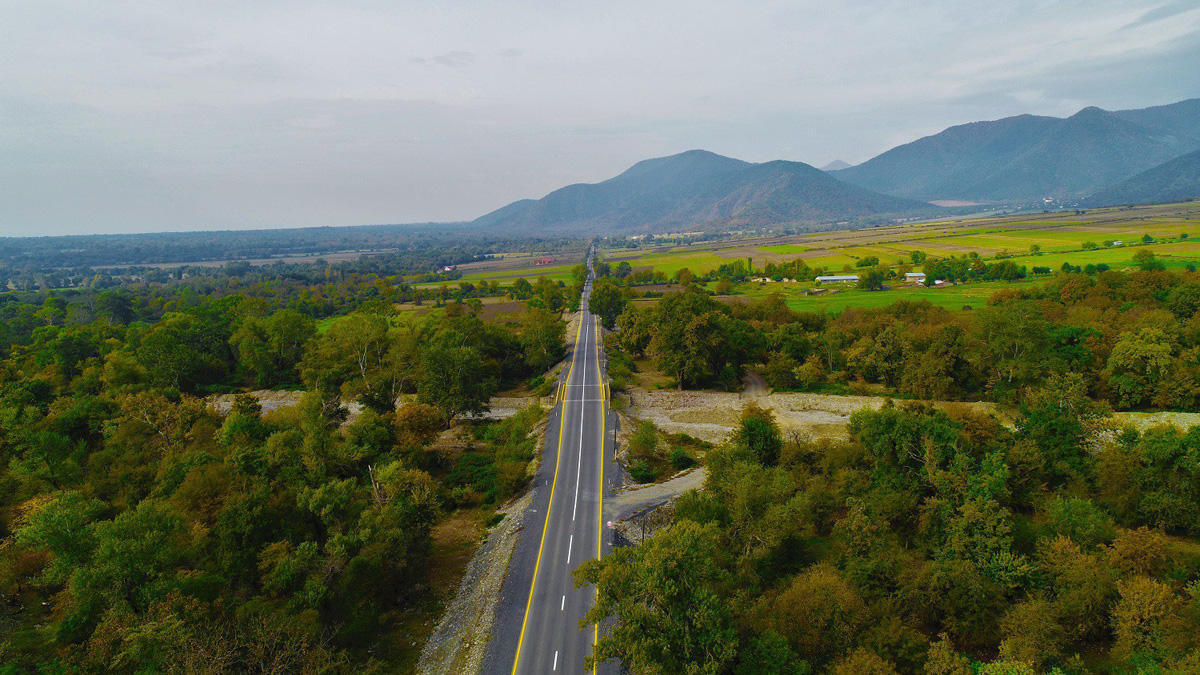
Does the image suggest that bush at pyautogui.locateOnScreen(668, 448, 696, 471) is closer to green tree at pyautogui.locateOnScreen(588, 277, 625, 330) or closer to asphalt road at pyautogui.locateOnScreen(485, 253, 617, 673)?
asphalt road at pyautogui.locateOnScreen(485, 253, 617, 673)

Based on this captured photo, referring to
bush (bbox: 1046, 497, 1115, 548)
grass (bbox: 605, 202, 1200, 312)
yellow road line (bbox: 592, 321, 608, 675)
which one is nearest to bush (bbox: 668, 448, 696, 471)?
yellow road line (bbox: 592, 321, 608, 675)

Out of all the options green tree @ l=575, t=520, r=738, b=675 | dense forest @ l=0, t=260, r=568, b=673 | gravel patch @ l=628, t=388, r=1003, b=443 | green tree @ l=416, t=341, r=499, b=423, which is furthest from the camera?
green tree @ l=416, t=341, r=499, b=423

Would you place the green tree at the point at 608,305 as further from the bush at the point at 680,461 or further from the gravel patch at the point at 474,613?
the gravel patch at the point at 474,613

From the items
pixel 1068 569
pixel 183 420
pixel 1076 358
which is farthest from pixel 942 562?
pixel 183 420

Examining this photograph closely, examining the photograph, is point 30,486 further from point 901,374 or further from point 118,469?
point 901,374

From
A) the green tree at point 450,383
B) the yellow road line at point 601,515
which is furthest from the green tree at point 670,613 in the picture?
the green tree at point 450,383

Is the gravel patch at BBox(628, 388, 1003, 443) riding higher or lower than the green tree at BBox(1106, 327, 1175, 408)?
lower
